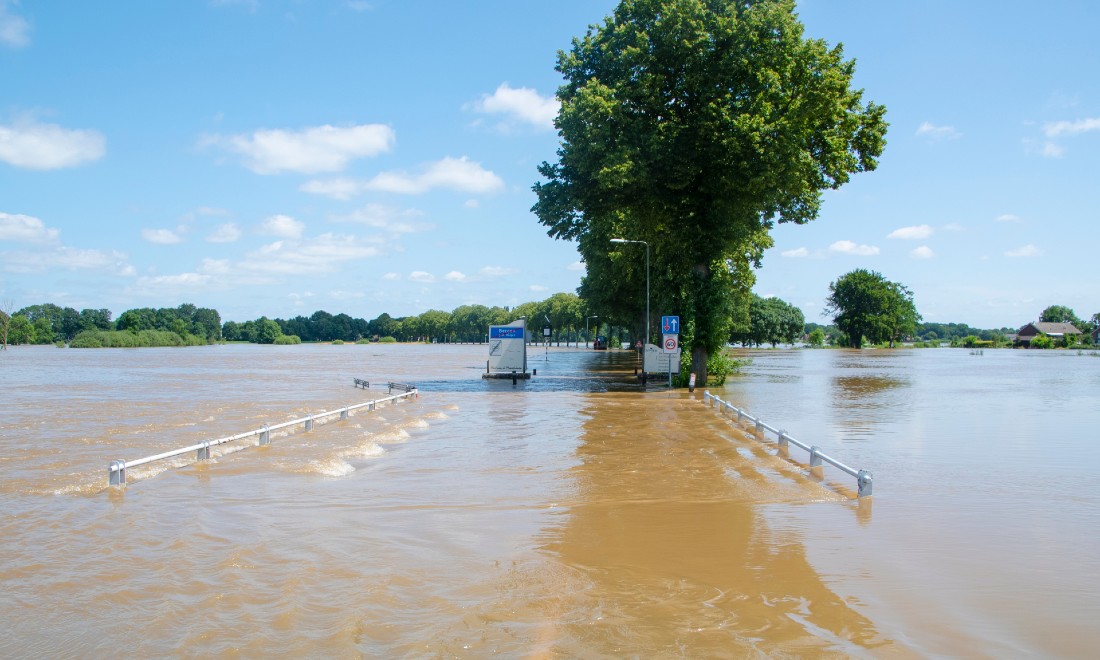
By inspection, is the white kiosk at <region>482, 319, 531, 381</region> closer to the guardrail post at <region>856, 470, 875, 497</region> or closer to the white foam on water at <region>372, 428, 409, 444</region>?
the white foam on water at <region>372, 428, 409, 444</region>

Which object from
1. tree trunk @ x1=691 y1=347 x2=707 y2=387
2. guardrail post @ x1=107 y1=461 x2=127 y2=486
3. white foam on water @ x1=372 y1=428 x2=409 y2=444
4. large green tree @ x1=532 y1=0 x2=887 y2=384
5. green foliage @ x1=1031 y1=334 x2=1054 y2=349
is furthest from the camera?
green foliage @ x1=1031 y1=334 x2=1054 y2=349

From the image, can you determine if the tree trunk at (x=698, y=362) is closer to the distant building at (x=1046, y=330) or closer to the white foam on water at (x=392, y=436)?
the white foam on water at (x=392, y=436)

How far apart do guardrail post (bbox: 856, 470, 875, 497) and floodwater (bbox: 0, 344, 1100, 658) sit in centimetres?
23

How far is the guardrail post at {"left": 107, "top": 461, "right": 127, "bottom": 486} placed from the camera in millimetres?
10930

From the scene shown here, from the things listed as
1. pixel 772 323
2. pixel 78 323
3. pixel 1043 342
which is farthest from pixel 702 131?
pixel 78 323

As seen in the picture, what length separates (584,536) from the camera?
332 inches

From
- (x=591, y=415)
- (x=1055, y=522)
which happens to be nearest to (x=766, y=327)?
(x=591, y=415)

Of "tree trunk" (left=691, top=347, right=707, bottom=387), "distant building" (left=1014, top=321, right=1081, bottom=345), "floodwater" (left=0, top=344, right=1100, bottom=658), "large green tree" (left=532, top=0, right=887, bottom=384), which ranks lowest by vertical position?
"floodwater" (left=0, top=344, right=1100, bottom=658)

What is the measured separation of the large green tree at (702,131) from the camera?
2861cm

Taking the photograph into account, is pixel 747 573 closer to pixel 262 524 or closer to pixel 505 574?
pixel 505 574

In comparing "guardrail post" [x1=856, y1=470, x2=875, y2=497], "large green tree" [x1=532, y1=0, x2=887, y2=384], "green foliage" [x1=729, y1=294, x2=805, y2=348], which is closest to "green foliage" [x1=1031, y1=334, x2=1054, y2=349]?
"green foliage" [x1=729, y1=294, x2=805, y2=348]

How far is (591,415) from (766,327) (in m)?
129

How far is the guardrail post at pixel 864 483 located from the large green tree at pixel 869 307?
141 meters

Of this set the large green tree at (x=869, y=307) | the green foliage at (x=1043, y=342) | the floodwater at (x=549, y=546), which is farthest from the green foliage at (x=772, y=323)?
the floodwater at (x=549, y=546)
